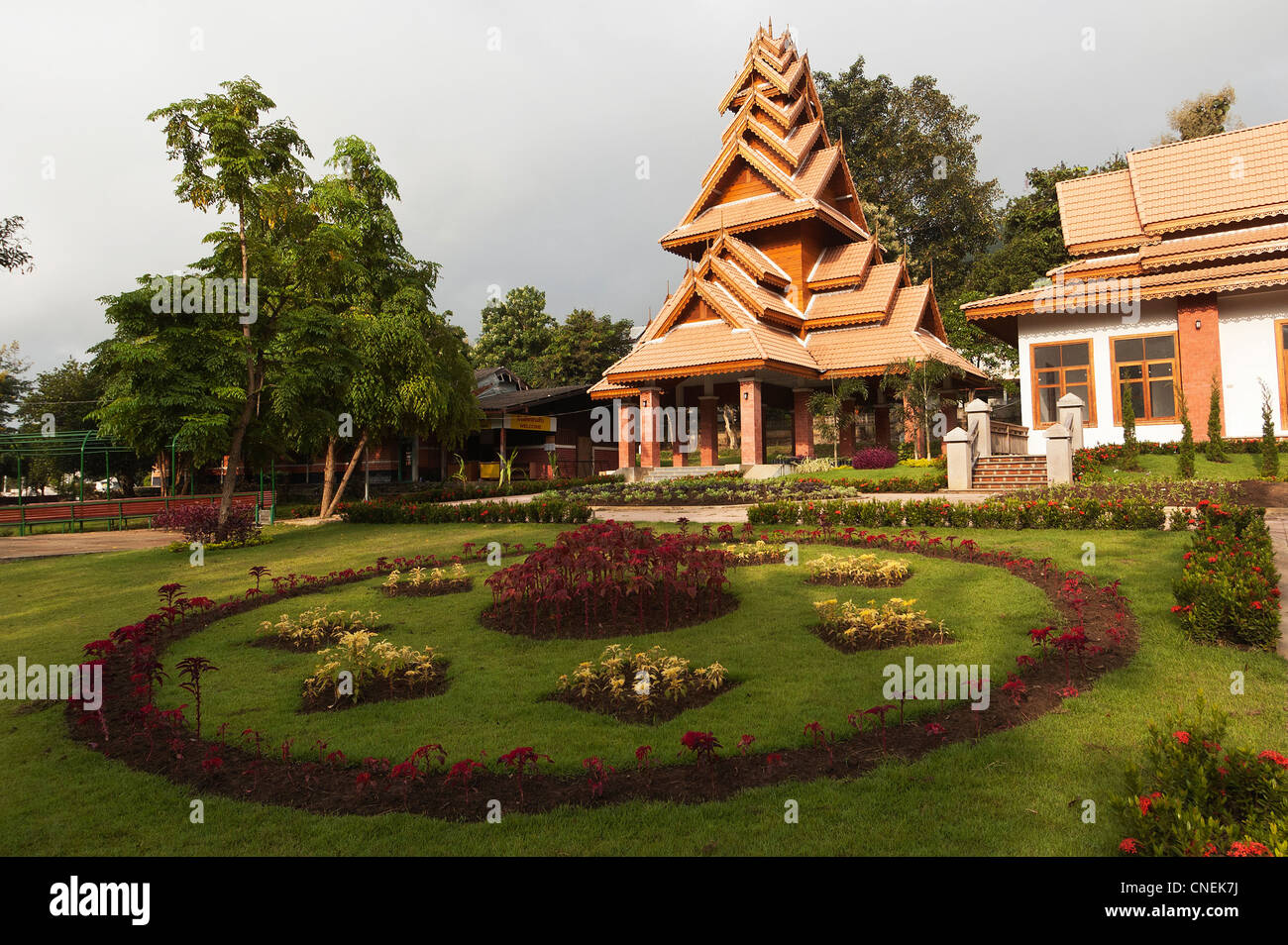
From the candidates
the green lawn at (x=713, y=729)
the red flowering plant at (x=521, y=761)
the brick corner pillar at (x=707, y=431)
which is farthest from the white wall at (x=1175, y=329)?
the red flowering plant at (x=521, y=761)

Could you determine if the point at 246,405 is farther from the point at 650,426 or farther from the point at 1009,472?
the point at 1009,472

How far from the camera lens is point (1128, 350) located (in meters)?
20.3

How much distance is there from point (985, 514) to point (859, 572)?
4.99 meters

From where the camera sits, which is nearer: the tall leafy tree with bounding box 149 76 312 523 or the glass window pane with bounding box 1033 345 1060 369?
the tall leafy tree with bounding box 149 76 312 523

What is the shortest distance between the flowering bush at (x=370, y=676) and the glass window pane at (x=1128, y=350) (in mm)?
22076

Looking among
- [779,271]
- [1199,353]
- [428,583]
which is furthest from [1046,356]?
[428,583]

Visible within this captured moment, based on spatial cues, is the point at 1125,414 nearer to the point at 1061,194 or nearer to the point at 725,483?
the point at 1061,194

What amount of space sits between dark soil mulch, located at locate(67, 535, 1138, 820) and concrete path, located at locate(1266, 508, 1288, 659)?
206 centimetres

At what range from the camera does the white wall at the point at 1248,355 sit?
18531 mm

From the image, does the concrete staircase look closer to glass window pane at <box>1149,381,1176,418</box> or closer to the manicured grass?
the manicured grass

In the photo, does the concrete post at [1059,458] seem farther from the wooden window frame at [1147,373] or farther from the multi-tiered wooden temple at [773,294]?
the multi-tiered wooden temple at [773,294]

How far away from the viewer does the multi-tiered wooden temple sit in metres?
25.2

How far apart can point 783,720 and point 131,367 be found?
14576mm

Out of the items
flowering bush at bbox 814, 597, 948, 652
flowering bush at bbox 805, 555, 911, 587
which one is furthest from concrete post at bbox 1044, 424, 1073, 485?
flowering bush at bbox 814, 597, 948, 652
